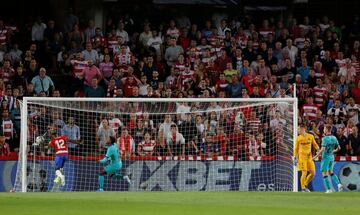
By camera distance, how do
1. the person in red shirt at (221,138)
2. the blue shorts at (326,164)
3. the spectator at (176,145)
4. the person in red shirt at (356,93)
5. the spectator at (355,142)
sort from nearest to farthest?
the blue shorts at (326,164) → the spectator at (176,145) → the person in red shirt at (221,138) → the spectator at (355,142) → the person in red shirt at (356,93)

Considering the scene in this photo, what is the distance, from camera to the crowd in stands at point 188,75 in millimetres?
28078

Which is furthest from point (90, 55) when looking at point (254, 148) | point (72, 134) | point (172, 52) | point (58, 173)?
point (254, 148)

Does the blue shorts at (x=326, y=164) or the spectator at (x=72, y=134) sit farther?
the spectator at (x=72, y=134)

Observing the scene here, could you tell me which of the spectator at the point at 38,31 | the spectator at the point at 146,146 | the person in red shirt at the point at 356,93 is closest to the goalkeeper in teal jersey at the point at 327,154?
the spectator at the point at 146,146

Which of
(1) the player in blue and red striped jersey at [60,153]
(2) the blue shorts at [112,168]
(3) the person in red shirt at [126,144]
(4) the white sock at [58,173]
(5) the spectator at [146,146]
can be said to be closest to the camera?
(4) the white sock at [58,173]

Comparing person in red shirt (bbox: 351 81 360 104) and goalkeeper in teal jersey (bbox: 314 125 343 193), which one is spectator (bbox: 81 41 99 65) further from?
goalkeeper in teal jersey (bbox: 314 125 343 193)

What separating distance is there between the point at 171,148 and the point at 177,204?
9.09 meters

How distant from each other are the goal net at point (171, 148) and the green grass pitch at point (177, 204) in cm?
550

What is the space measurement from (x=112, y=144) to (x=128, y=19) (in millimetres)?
8194

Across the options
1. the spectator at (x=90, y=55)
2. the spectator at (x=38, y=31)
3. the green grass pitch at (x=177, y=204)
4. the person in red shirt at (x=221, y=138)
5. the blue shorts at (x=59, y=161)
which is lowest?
the green grass pitch at (x=177, y=204)

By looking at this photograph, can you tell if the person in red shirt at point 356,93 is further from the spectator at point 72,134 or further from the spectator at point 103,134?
the spectator at point 72,134

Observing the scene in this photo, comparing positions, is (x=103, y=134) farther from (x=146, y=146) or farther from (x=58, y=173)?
(x=58, y=173)

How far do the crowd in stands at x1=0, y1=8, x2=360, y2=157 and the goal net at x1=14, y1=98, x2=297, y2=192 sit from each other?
0.04m

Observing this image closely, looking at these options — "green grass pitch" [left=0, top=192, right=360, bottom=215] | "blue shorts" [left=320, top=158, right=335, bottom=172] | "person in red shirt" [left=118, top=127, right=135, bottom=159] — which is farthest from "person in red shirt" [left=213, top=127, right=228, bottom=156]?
"green grass pitch" [left=0, top=192, right=360, bottom=215]
